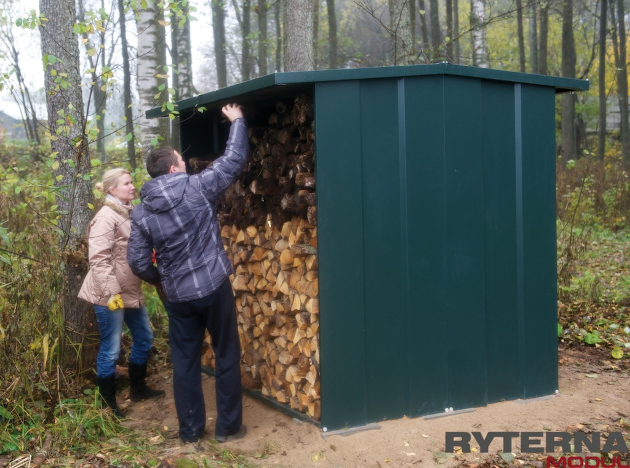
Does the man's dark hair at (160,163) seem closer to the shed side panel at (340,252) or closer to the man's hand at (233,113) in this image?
the man's hand at (233,113)

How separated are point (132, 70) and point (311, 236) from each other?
62.1ft

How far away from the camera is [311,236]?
14.8 ft

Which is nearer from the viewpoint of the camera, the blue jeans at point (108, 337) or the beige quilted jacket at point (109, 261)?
the beige quilted jacket at point (109, 261)

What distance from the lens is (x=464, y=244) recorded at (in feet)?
15.3

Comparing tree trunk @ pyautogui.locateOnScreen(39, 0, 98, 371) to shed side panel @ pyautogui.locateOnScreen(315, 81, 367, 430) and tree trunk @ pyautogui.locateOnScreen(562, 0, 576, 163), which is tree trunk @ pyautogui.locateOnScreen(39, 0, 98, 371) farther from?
tree trunk @ pyautogui.locateOnScreen(562, 0, 576, 163)

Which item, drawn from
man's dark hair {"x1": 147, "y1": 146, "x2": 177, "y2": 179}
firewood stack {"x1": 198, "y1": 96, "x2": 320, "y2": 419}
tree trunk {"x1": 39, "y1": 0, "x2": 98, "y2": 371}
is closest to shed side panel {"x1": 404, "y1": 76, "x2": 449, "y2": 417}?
firewood stack {"x1": 198, "y1": 96, "x2": 320, "y2": 419}

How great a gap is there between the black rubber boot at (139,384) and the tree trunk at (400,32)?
5.81m

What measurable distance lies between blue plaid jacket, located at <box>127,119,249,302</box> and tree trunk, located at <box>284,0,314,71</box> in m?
4.28

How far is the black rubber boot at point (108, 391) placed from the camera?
4.94 m

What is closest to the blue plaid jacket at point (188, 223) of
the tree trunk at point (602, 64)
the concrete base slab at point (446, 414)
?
the concrete base slab at point (446, 414)

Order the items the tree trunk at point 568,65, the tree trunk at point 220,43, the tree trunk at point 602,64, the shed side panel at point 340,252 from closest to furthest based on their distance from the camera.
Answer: the shed side panel at point 340,252 < the tree trunk at point 602,64 < the tree trunk at point 568,65 < the tree trunk at point 220,43

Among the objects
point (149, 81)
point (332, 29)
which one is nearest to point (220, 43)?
point (332, 29)

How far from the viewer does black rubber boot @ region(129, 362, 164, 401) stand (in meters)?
5.40

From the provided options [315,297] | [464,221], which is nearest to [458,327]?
[464,221]
